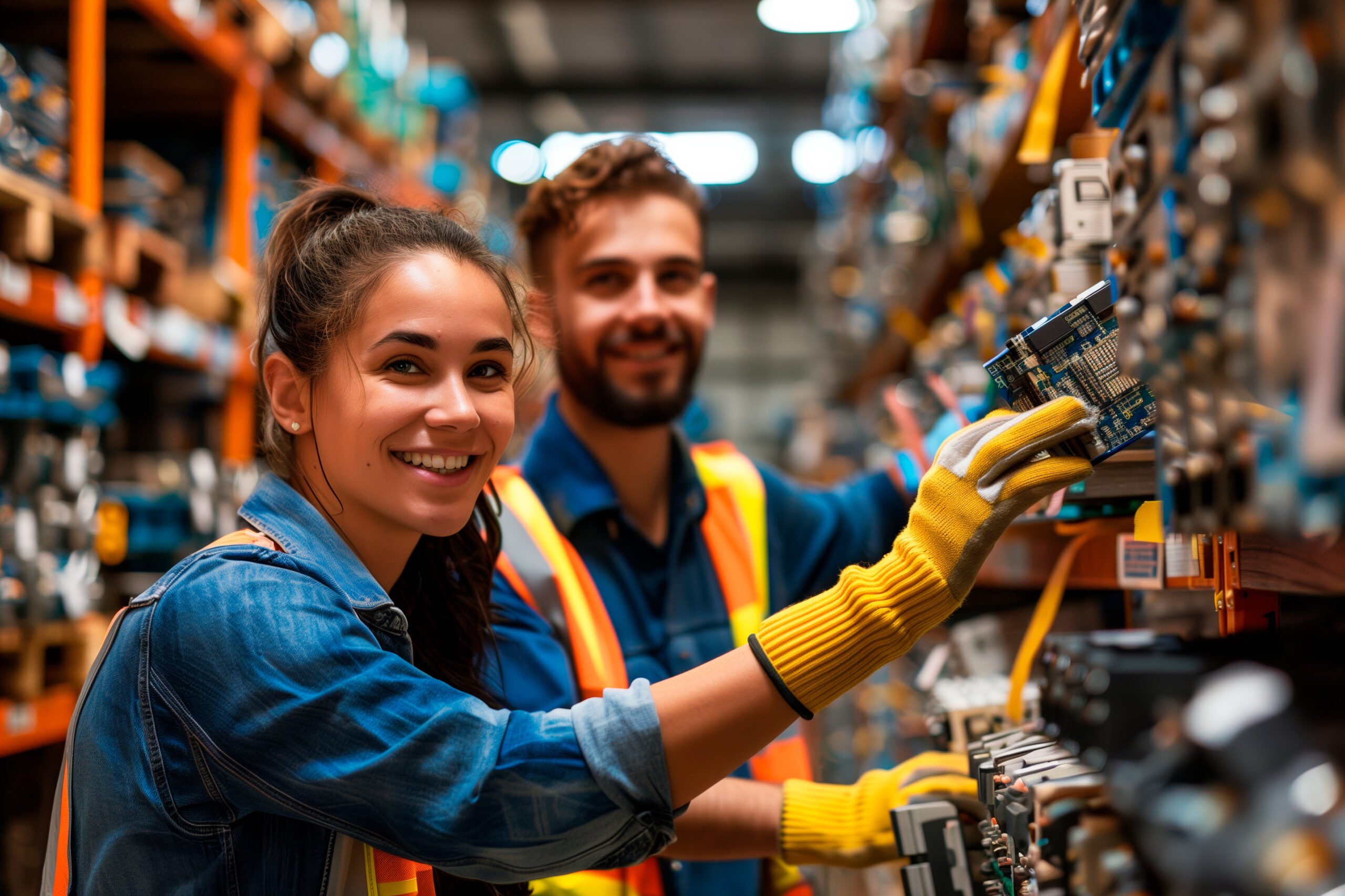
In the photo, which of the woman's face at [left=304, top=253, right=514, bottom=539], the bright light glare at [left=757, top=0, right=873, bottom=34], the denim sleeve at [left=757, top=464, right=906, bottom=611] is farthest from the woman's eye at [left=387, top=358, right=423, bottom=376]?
the bright light glare at [left=757, top=0, right=873, bottom=34]

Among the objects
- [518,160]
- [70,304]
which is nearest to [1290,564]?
[70,304]

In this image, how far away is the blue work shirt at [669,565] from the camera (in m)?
1.77

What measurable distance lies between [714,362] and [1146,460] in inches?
652

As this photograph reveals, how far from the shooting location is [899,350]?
4.60m

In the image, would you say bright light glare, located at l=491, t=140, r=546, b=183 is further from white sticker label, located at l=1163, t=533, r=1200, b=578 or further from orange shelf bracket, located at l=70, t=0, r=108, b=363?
white sticker label, located at l=1163, t=533, r=1200, b=578

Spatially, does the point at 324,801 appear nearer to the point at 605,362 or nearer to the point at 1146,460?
the point at 1146,460

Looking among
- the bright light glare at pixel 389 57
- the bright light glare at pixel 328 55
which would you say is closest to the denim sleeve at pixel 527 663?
the bright light glare at pixel 328 55

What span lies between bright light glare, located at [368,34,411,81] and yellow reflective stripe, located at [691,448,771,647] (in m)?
3.03

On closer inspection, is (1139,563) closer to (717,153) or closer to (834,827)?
(834,827)

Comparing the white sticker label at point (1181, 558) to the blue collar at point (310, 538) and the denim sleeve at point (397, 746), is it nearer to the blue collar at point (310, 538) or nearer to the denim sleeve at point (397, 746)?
the denim sleeve at point (397, 746)

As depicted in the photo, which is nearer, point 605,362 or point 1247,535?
point 1247,535

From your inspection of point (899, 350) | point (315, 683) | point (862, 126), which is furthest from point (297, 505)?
point (862, 126)

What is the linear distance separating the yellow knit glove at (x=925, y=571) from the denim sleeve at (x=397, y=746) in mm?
171

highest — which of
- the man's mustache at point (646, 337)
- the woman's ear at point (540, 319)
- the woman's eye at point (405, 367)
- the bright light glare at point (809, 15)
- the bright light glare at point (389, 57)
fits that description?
the bright light glare at point (809, 15)
